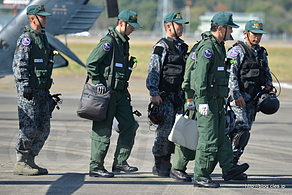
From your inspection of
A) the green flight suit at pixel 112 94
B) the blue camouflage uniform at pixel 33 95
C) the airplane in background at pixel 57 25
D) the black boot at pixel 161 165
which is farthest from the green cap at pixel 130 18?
the airplane in background at pixel 57 25

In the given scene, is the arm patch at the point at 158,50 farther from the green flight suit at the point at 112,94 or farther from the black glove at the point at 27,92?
the black glove at the point at 27,92

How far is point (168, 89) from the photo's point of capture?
6.68 meters

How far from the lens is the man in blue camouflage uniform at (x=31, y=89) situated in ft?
20.9

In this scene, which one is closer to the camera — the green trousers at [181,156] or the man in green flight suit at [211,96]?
the man in green flight suit at [211,96]

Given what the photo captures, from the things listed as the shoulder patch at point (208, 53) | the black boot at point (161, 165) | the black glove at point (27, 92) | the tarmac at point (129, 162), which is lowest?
the tarmac at point (129, 162)

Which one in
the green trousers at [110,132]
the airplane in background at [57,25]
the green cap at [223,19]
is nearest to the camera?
the green cap at [223,19]

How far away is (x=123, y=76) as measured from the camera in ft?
21.1

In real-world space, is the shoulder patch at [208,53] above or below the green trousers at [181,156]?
above

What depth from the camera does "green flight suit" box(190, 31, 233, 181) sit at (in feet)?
19.1

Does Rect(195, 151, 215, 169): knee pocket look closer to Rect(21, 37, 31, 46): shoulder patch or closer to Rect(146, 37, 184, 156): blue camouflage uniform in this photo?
Rect(146, 37, 184, 156): blue camouflage uniform

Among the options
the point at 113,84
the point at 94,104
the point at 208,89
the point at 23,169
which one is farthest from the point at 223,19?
the point at 23,169

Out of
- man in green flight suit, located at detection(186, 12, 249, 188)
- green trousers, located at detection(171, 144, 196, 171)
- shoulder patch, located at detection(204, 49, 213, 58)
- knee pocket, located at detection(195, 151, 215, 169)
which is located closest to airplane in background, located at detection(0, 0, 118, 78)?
green trousers, located at detection(171, 144, 196, 171)

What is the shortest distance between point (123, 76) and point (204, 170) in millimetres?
1556

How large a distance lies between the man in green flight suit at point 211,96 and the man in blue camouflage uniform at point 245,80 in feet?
2.29
